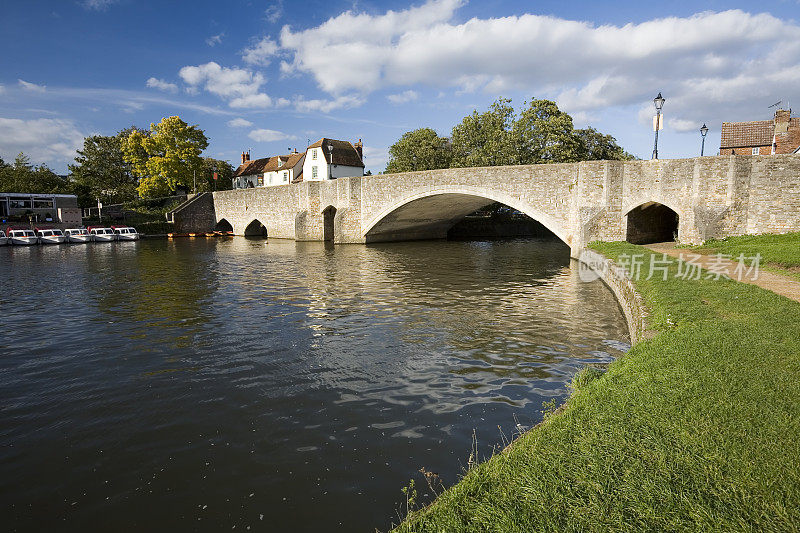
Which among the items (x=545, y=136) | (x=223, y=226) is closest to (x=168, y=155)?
(x=223, y=226)

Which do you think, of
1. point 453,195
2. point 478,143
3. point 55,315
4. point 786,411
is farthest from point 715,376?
point 478,143

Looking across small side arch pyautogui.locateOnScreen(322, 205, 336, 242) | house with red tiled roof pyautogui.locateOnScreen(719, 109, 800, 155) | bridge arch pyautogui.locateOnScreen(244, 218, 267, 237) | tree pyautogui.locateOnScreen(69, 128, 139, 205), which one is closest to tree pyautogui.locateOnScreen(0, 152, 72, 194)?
tree pyautogui.locateOnScreen(69, 128, 139, 205)

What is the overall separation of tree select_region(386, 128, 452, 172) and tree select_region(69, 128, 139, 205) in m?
39.0

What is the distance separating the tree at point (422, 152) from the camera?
51.7 metres

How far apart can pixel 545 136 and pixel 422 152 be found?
605 inches

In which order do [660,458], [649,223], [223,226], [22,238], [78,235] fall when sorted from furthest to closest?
[223,226] → [78,235] → [22,238] → [649,223] → [660,458]

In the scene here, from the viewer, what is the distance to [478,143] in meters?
45.4

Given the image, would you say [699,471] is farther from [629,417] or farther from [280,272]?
[280,272]

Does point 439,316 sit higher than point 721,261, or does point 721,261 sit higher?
point 721,261

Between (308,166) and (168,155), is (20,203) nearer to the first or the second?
(168,155)

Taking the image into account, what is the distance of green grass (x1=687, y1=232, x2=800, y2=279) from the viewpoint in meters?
13.2

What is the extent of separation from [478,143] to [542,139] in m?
7.03

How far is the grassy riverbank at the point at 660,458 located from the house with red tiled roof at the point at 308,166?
161ft

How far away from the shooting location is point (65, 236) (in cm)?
4081
